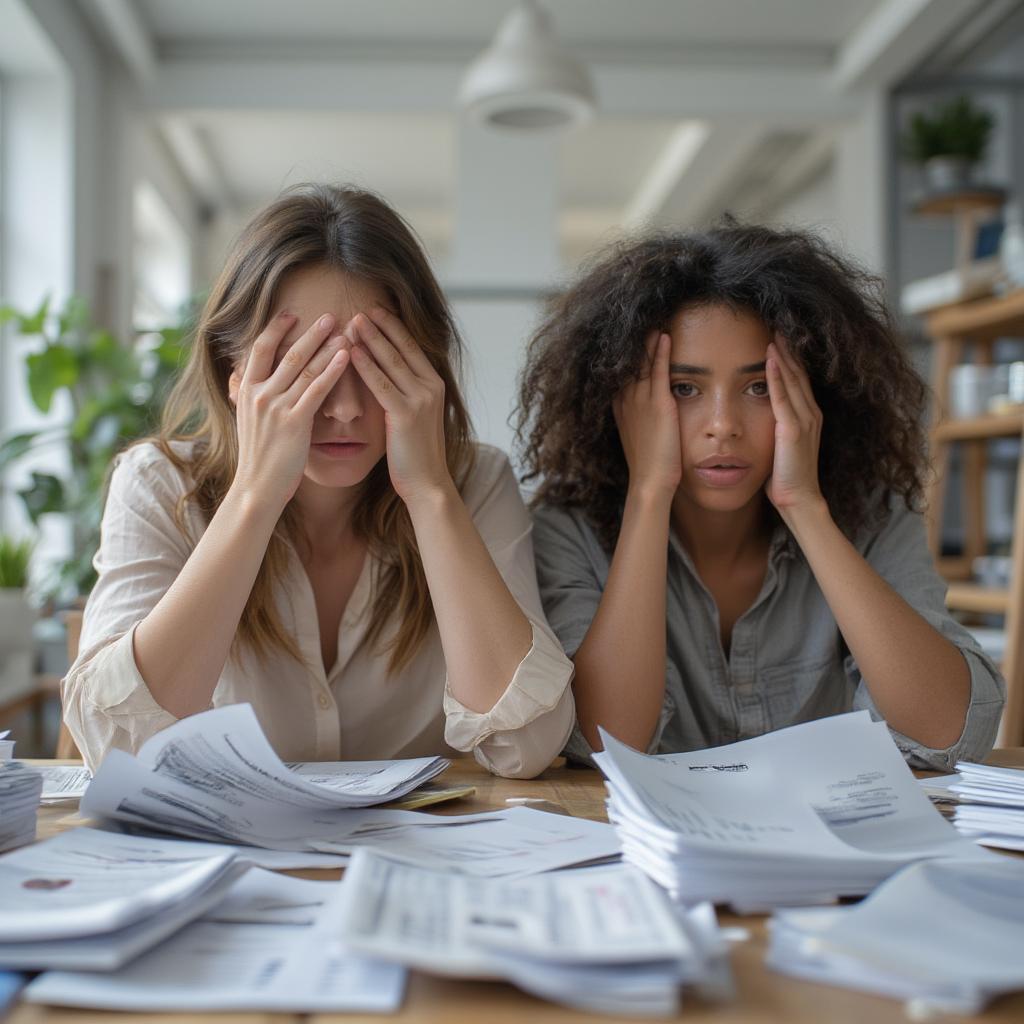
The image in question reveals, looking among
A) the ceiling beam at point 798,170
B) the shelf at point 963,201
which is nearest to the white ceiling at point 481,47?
the shelf at point 963,201

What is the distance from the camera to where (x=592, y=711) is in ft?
3.78

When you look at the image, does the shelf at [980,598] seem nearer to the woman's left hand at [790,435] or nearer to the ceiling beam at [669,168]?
the woman's left hand at [790,435]

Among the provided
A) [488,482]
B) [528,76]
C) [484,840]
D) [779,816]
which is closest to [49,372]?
[528,76]

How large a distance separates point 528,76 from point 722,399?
6.48ft

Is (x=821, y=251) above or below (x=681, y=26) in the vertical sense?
below

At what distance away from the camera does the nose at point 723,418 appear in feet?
4.02

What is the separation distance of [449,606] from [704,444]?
362mm

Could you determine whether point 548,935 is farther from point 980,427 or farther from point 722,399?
point 980,427

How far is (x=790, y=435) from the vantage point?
123 cm

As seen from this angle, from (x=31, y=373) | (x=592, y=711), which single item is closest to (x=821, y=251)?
(x=592, y=711)

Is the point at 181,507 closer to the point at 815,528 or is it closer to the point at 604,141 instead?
the point at 815,528

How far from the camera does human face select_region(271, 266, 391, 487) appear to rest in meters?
1.14

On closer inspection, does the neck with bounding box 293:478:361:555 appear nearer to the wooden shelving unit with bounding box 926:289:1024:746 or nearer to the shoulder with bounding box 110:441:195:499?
the shoulder with bounding box 110:441:195:499

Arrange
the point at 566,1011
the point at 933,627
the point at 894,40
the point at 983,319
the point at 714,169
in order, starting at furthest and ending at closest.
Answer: the point at 714,169
the point at 894,40
the point at 983,319
the point at 933,627
the point at 566,1011
